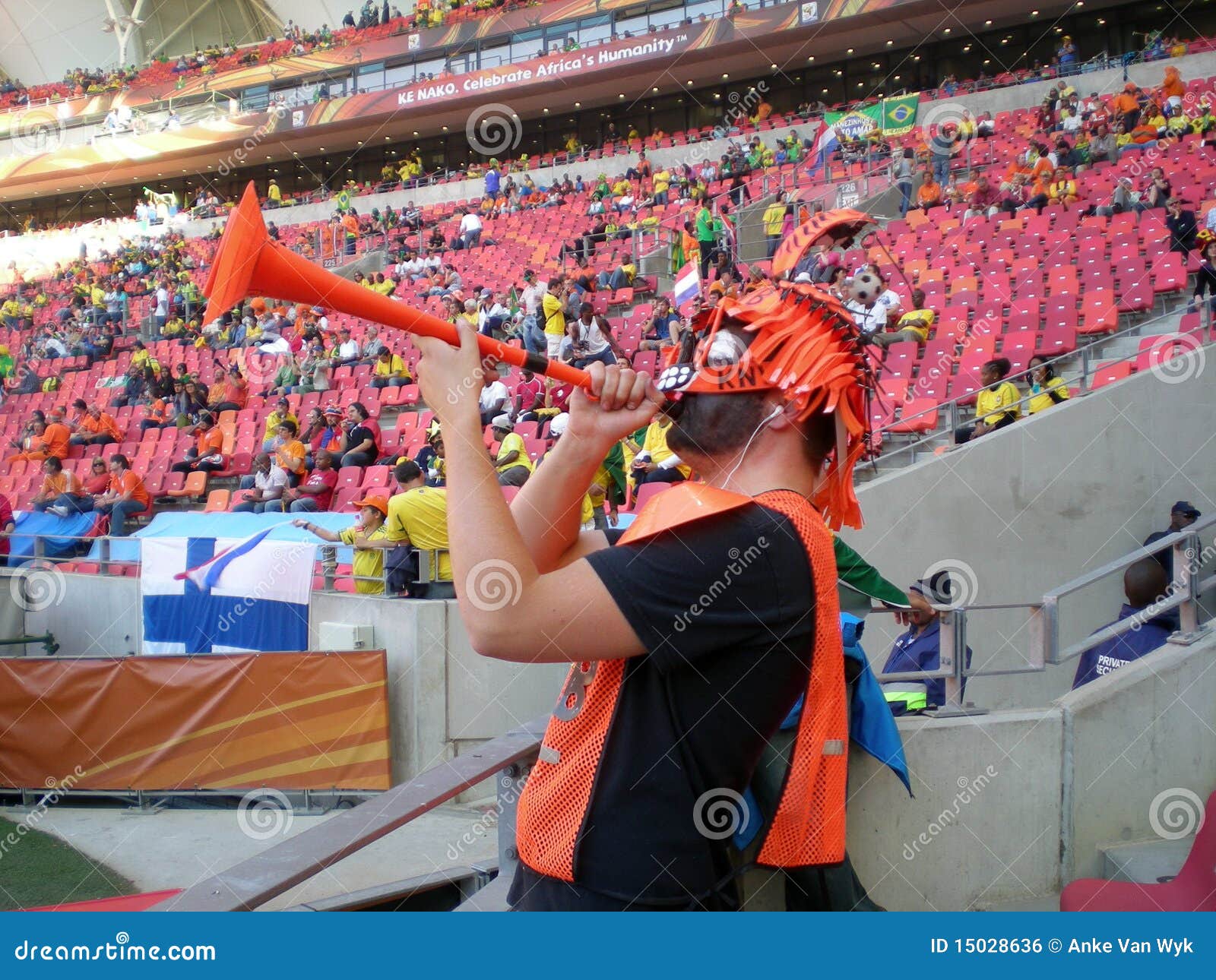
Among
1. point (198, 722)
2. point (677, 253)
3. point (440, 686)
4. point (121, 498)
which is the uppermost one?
point (677, 253)

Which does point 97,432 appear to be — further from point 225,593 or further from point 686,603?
point 686,603

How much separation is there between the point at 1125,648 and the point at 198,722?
5428 mm

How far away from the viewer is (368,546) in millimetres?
6816

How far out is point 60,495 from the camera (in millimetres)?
10492

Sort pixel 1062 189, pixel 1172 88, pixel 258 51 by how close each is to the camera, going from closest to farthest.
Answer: pixel 1062 189, pixel 1172 88, pixel 258 51

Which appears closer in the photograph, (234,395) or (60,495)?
(60,495)

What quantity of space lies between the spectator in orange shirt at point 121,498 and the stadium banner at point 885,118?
14254 mm

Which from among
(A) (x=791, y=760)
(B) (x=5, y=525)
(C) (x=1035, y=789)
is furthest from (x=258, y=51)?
(A) (x=791, y=760)

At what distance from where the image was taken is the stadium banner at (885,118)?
779 inches

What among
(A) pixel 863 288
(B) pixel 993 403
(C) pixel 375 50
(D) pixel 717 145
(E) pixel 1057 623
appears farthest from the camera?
(C) pixel 375 50

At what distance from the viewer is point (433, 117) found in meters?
29.4

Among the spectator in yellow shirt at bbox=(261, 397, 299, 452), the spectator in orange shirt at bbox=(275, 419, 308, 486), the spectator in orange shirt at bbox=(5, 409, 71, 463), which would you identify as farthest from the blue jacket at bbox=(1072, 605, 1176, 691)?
the spectator in orange shirt at bbox=(5, 409, 71, 463)

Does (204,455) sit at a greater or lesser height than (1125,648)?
greater

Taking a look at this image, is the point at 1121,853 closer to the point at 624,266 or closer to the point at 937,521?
the point at 937,521
